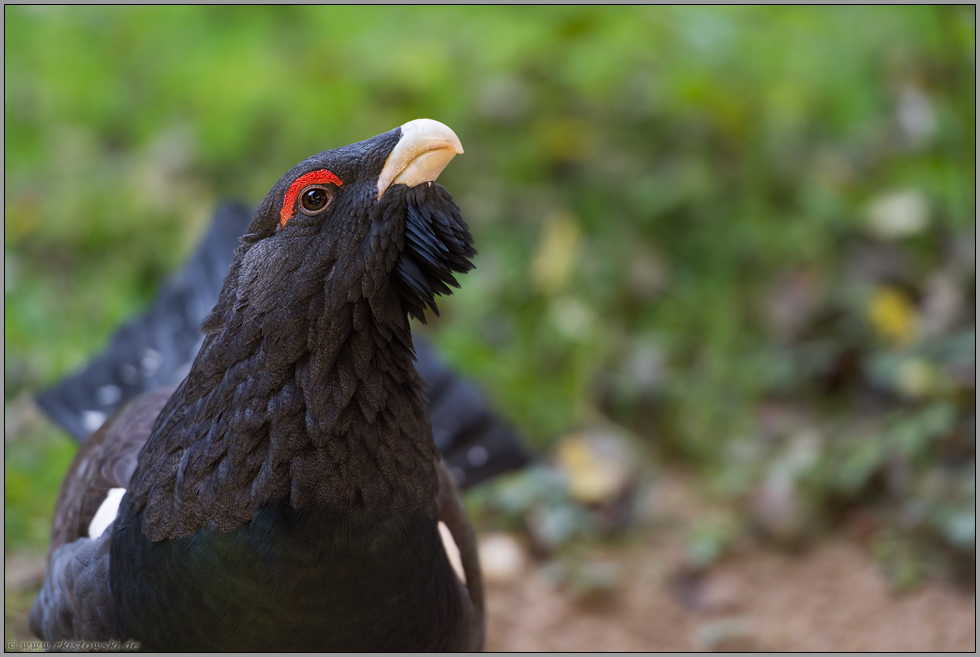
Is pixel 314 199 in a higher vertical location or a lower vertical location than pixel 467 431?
lower

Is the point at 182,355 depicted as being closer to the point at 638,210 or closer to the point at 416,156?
the point at 416,156

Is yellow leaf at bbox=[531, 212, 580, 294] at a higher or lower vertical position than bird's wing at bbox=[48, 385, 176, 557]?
higher

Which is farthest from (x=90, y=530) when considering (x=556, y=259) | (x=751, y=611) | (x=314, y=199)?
(x=556, y=259)

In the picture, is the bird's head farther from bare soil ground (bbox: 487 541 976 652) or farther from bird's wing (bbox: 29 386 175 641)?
bare soil ground (bbox: 487 541 976 652)

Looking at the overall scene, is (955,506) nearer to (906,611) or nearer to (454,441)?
(906,611)

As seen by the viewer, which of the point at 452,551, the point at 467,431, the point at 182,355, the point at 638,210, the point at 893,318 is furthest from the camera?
the point at 638,210

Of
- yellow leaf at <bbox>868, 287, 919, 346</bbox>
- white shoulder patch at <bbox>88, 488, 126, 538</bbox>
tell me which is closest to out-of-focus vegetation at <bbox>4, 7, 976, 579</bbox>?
yellow leaf at <bbox>868, 287, 919, 346</bbox>

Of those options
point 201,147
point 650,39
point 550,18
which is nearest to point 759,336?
point 650,39
